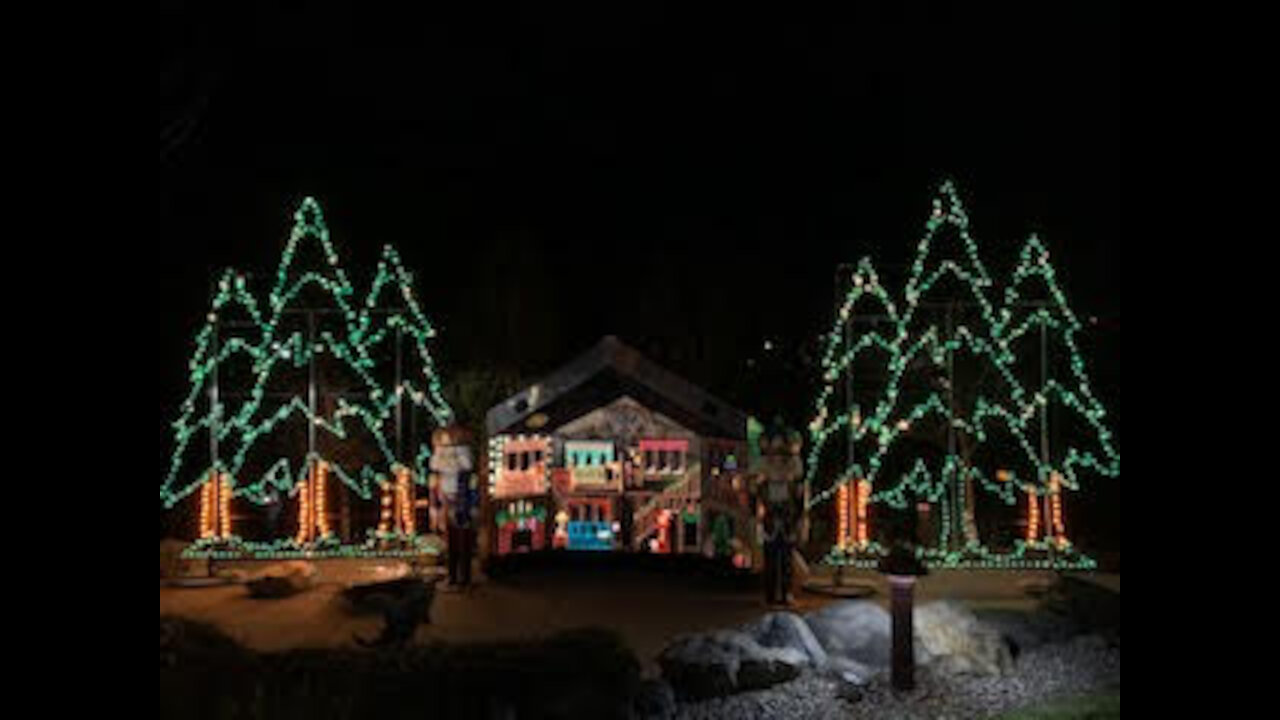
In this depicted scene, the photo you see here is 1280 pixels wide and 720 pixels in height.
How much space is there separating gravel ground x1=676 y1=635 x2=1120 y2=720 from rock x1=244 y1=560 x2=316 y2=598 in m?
4.57

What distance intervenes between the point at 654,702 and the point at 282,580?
458 centimetres

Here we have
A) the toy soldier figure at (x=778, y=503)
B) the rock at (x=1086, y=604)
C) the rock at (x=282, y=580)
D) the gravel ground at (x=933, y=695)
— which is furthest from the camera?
the rock at (x=282, y=580)

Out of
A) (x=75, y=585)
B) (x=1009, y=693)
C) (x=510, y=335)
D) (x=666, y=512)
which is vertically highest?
(x=510, y=335)

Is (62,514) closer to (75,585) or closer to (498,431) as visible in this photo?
(75,585)

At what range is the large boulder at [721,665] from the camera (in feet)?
22.8

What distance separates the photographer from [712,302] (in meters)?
19.2

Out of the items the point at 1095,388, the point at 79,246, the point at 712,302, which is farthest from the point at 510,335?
the point at 79,246

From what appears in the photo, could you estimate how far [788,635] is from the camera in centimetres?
759

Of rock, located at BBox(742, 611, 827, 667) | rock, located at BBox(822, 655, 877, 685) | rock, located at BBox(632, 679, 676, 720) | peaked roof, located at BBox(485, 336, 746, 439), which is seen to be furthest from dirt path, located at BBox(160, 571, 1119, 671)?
peaked roof, located at BBox(485, 336, 746, 439)

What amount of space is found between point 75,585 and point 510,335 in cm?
1629

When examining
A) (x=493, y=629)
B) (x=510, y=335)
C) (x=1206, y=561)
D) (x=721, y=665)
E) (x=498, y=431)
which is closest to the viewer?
(x=1206, y=561)

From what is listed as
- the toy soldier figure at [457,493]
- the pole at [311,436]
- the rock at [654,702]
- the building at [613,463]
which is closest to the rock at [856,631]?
the rock at [654,702]

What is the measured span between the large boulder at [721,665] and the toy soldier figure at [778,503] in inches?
83.8

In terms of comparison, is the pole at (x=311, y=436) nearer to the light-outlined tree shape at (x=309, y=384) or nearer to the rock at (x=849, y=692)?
the light-outlined tree shape at (x=309, y=384)
